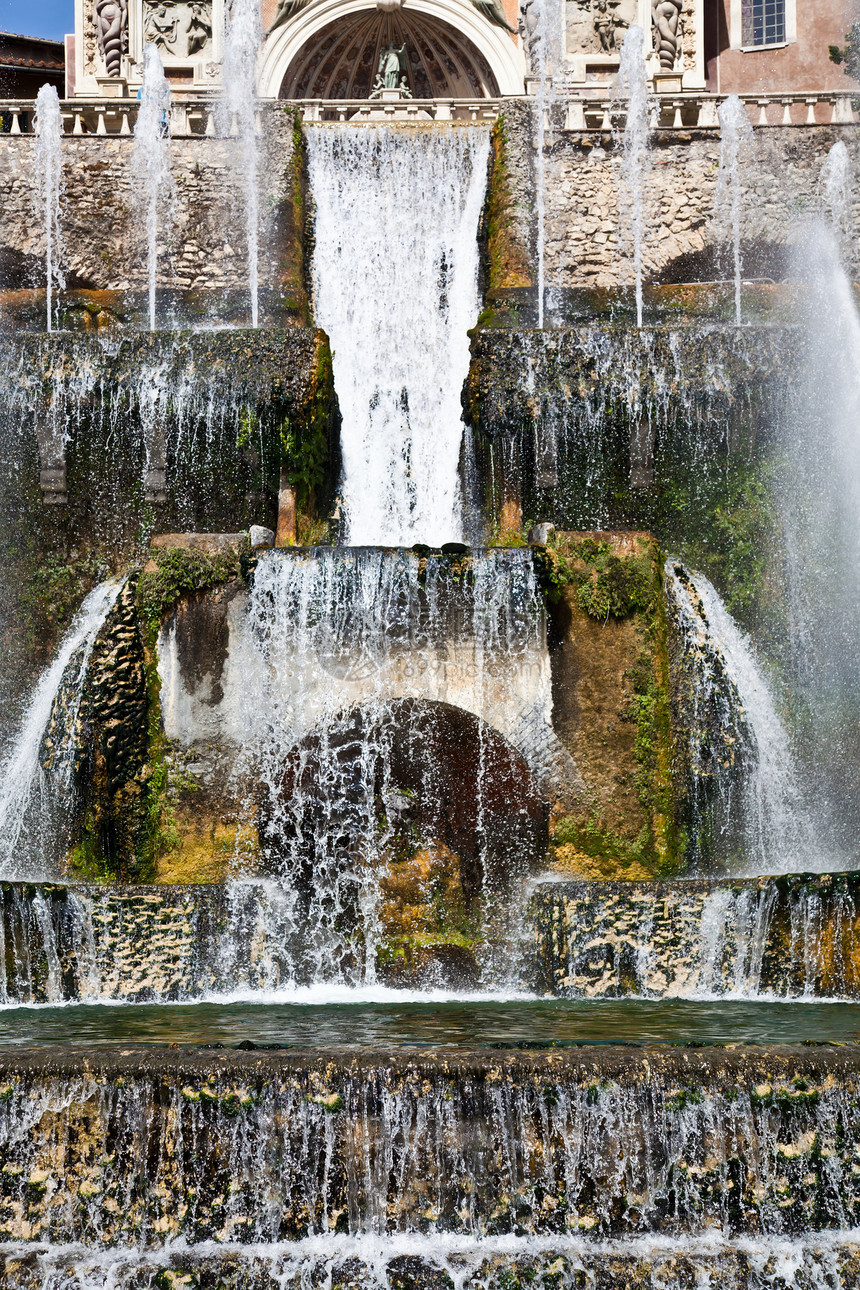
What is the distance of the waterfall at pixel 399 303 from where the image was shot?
1468 centimetres

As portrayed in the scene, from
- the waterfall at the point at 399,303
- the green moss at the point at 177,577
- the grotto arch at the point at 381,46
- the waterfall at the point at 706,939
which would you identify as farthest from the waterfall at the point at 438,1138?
the grotto arch at the point at 381,46

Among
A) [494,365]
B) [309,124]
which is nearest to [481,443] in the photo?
[494,365]

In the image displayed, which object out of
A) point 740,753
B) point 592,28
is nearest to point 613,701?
point 740,753

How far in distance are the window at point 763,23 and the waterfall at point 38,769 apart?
18985 mm

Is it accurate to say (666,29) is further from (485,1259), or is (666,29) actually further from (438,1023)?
(485,1259)

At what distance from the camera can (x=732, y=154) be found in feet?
55.3

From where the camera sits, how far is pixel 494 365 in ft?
39.6

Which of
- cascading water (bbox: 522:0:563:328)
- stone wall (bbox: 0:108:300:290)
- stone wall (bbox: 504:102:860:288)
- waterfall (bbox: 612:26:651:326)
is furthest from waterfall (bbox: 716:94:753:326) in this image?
stone wall (bbox: 0:108:300:290)

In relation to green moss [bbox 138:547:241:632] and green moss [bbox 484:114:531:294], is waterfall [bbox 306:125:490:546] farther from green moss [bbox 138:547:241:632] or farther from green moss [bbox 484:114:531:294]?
green moss [bbox 138:547:241:632]

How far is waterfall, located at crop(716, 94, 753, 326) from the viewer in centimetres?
1675

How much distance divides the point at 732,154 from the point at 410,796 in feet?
35.2

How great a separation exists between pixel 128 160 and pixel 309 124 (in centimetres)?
224

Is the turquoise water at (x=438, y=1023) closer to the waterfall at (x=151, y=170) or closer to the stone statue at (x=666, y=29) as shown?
the waterfall at (x=151, y=170)

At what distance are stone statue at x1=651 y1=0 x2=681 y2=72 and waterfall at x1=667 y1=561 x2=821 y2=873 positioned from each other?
1454 centimetres
